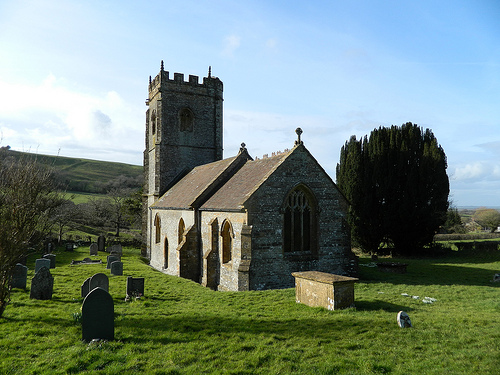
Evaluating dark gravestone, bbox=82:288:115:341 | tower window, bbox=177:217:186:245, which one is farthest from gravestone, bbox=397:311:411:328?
tower window, bbox=177:217:186:245

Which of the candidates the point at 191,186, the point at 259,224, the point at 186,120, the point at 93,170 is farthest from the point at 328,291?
the point at 93,170

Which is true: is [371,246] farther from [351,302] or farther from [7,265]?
[7,265]

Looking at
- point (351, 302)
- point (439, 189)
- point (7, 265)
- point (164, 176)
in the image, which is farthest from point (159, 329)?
point (439, 189)

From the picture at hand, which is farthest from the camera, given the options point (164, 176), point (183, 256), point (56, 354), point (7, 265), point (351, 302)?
point (164, 176)

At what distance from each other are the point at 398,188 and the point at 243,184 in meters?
15.6

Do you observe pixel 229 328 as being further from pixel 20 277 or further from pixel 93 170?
pixel 93 170

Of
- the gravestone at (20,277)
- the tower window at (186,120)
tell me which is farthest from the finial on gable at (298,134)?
the tower window at (186,120)

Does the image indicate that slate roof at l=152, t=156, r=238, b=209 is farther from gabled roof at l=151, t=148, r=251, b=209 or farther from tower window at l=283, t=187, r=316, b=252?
tower window at l=283, t=187, r=316, b=252

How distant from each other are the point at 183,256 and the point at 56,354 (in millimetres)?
10295

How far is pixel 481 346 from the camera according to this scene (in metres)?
6.94

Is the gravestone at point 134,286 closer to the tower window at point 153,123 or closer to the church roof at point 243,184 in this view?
the church roof at point 243,184

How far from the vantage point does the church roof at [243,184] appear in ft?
47.8

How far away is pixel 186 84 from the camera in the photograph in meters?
26.4

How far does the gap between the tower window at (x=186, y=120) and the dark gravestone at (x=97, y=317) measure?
20.0 m
